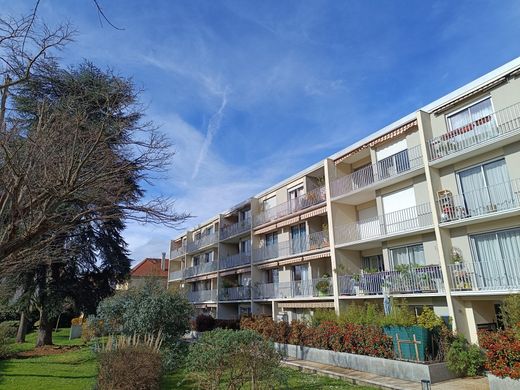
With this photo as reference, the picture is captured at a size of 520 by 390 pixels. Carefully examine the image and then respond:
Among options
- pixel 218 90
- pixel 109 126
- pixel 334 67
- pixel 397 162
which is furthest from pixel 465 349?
pixel 109 126

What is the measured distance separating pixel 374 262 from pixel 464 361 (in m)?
9.80

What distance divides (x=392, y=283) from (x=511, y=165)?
740cm

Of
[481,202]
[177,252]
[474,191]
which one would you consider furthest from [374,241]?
[177,252]

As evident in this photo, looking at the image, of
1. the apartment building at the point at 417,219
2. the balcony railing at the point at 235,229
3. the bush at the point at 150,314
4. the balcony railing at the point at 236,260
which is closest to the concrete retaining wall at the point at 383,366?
the apartment building at the point at 417,219

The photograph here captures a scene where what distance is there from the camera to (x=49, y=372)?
14875 mm

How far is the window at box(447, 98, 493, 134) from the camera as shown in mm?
15844

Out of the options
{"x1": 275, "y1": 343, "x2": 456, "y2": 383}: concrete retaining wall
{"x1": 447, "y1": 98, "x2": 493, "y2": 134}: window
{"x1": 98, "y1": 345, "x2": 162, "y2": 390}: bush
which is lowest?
{"x1": 275, "y1": 343, "x2": 456, "y2": 383}: concrete retaining wall

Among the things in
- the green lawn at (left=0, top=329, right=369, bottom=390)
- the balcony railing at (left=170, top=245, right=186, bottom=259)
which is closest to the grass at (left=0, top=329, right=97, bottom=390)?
the green lawn at (left=0, top=329, right=369, bottom=390)

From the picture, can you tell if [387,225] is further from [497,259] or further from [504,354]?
[504,354]

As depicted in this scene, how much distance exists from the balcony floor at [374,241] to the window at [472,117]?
479cm

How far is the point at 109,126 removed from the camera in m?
11.2

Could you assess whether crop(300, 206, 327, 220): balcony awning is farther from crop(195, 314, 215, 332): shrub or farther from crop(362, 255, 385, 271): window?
crop(195, 314, 215, 332): shrub

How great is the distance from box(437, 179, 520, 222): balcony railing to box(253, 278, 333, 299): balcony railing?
8.60 meters

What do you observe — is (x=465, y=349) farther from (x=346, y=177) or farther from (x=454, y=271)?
(x=346, y=177)
